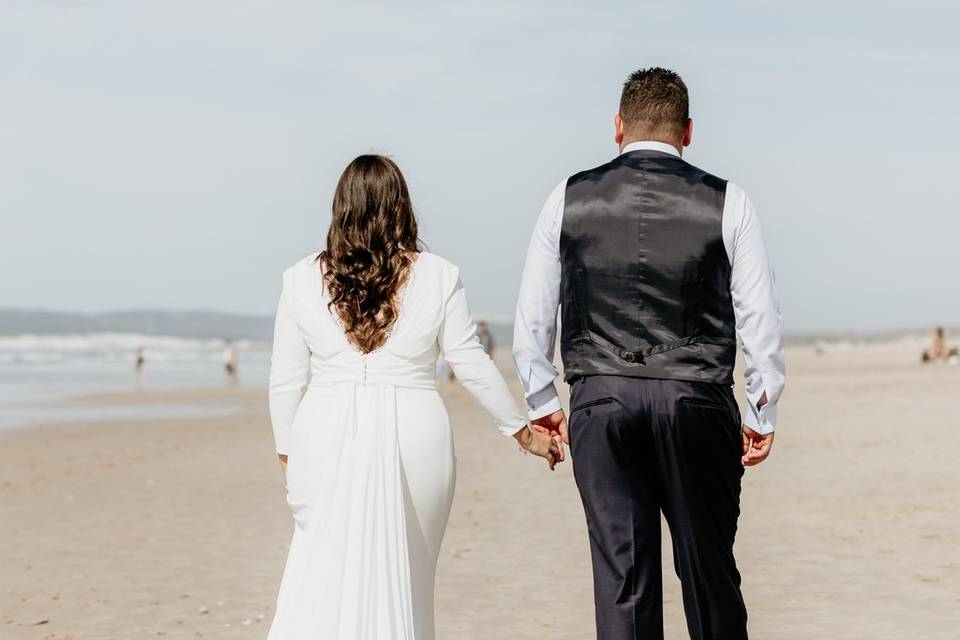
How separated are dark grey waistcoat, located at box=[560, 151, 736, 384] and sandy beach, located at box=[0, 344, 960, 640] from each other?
8.73 ft

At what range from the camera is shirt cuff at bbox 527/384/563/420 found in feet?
13.9

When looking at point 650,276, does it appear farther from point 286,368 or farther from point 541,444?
point 286,368

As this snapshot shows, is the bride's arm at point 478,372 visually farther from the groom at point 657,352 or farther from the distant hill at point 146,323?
the distant hill at point 146,323

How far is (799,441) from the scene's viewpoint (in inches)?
616

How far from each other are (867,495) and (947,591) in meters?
3.96

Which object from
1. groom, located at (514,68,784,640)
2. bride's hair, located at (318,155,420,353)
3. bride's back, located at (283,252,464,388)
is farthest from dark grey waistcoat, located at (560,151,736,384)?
bride's hair, located at (318,155,420,353)

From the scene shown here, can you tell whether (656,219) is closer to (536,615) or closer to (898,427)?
(536,615)

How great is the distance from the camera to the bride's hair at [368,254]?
4.30 meters

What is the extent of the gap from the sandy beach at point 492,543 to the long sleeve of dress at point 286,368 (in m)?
2.28

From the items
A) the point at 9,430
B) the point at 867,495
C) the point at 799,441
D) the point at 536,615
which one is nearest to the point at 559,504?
the point at 867,495

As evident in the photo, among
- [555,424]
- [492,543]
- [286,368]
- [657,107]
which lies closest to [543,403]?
[555,424]

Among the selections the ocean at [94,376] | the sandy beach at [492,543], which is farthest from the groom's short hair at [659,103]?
the ocean at [94,376]

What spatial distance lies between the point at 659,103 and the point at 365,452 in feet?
4.89

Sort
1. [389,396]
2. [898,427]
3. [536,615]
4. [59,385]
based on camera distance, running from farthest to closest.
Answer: [59,385], [898,427], [536,615], [389,396]
